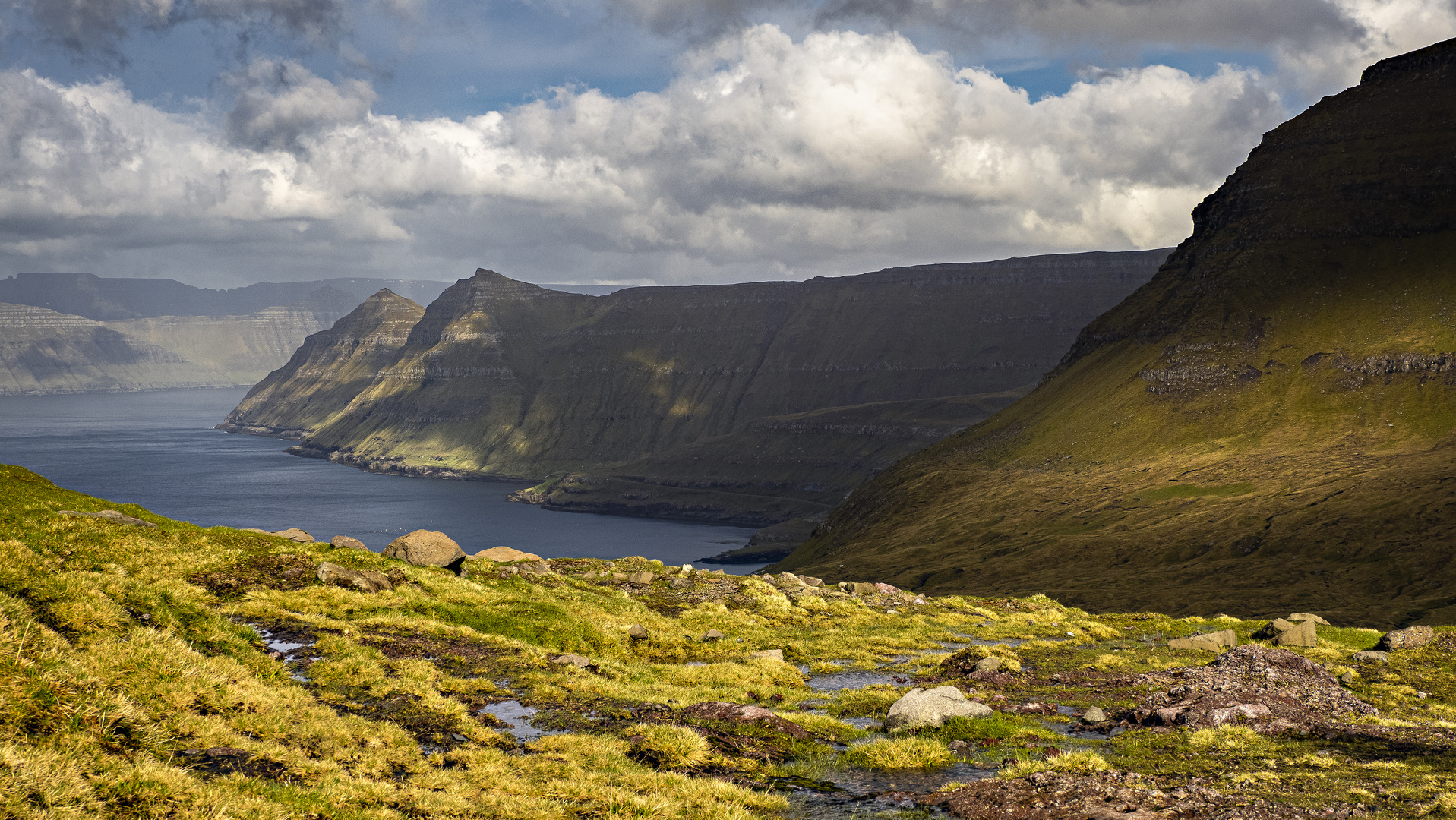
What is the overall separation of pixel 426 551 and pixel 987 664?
91.5 ft

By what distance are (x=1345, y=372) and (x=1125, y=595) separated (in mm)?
105068

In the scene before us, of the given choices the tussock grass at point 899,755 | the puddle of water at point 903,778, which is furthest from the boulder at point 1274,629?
the puddle of water at point 903,778

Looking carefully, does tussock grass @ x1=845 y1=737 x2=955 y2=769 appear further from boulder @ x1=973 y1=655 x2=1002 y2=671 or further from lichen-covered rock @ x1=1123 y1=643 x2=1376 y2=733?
boulder @ x1=973 y1=655 x2=1002 y2=671

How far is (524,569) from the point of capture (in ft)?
172

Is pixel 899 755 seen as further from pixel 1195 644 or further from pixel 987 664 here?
pixel 1195 644

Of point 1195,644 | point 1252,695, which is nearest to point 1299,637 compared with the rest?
point 1195,644

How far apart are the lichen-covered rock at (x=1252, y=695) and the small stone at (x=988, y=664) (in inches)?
172

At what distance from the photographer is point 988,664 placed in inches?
1235

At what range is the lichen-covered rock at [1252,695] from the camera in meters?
23.1

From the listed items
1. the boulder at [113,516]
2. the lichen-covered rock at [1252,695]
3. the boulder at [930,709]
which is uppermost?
the boulder at [113,516]

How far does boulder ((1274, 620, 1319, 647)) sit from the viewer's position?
1560 inches

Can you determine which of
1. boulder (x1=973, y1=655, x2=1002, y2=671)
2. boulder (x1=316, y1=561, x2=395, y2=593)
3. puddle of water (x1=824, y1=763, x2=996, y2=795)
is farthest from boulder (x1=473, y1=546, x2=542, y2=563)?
puddle of water (x1=824, y1=763, x2=996, y2=795)

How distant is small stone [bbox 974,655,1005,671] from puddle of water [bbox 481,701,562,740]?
1555 cm

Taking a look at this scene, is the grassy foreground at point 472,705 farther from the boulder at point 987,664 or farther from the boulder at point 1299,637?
the boulder at point 987,664
